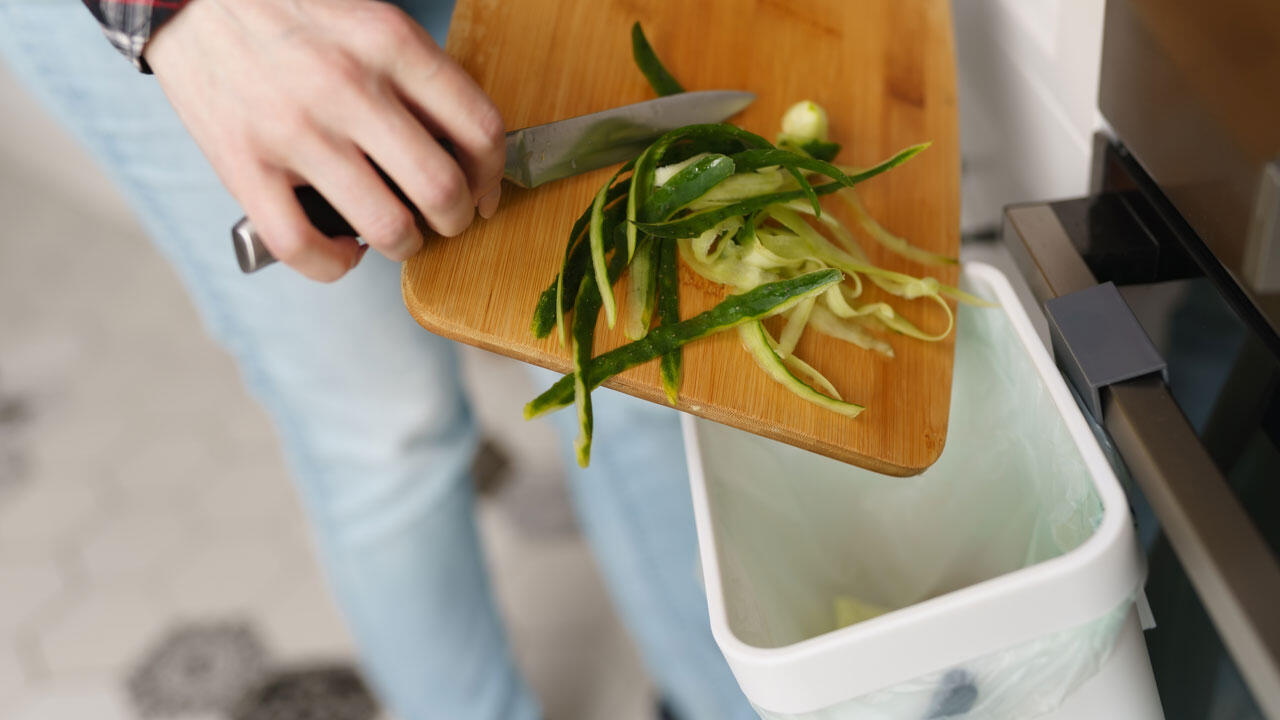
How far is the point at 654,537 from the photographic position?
1135 mm

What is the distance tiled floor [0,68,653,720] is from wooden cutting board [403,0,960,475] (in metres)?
0.92

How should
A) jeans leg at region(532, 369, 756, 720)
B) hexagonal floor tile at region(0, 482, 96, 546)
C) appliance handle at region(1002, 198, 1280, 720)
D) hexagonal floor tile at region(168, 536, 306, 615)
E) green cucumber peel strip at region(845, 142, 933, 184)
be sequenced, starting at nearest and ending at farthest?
appliance handle at region(1002, 198, 1280, 720) → green cucumber peel strip at region(845, 142, 933, 184) → jeans leg at region(532, 369, 756, 720) → hexagonal floor tile at region(168, 536, 306, 615) → hexagonal floor tile at region(0, 482, 96, 546)

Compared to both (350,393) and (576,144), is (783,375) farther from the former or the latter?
(350,393)

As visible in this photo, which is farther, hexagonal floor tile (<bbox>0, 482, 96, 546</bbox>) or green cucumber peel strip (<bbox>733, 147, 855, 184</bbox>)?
hexagonal floor tile (<bbox>0, 482, 96, 546</bbox>)

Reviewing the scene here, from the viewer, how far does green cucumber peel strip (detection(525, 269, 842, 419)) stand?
1.83ft

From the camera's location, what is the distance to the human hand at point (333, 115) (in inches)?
20.5

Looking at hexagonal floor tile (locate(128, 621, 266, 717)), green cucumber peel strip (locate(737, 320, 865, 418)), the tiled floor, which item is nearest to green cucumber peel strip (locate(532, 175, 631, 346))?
green cucumber peel strip (locate(737, 320, 865, 418))

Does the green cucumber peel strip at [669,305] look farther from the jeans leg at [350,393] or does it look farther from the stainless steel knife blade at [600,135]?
the jeans leg at [350,393]

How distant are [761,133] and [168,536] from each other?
1.28 meters

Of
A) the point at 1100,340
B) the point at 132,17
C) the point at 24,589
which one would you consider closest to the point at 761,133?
the point at 1100,340

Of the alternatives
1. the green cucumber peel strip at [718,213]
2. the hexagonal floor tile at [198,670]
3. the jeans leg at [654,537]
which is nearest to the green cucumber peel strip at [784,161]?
the green cucumber peel strip at [718,213]

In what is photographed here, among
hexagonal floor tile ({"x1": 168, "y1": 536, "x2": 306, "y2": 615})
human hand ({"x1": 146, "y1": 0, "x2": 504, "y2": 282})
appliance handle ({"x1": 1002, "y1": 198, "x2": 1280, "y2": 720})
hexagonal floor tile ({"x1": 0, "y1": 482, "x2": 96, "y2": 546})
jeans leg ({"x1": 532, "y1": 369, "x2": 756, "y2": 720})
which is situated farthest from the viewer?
hexagonal floor tile ({"x1": 0, "y1": 482, "x2": 96, "y2": 546})

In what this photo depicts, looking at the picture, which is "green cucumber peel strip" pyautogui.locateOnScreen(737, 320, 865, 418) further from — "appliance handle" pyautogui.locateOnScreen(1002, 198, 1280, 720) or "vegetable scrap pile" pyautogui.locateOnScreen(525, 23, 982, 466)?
"appliance handle" pyautogui.locateOnScreen(1002, 198, 1280, 720)

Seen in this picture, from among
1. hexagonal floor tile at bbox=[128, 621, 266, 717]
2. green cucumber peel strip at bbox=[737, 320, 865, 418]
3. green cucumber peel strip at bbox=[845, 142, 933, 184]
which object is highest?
green cucumber peel strip at bbox=[845, 142, 933, 184]
